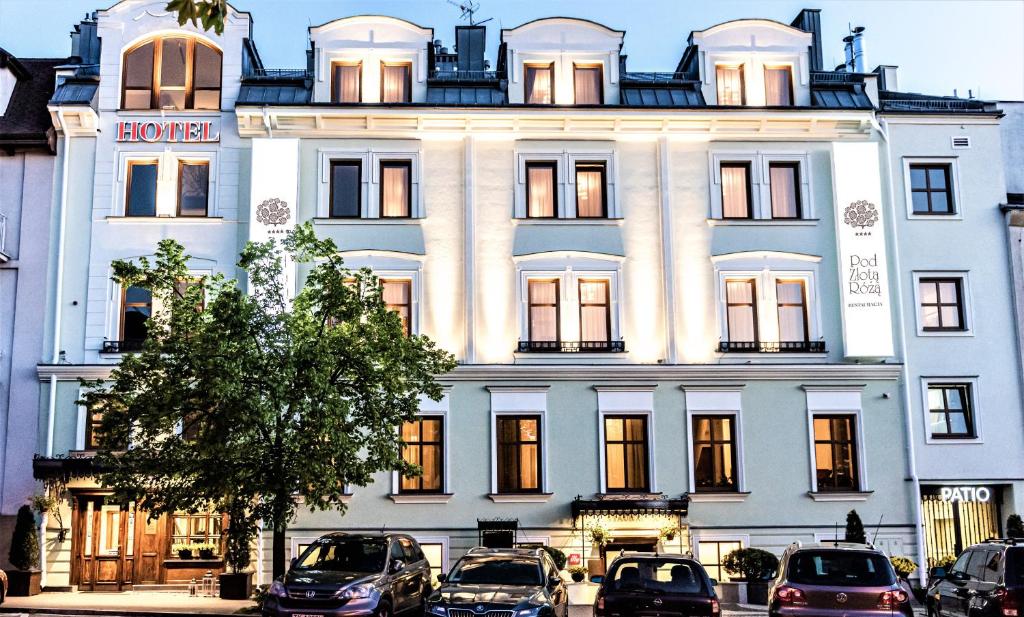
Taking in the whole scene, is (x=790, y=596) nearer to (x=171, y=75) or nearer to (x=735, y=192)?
(x=735, y=192)

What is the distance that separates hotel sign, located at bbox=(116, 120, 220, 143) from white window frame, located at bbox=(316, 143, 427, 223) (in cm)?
296

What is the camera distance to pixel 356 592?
16984 mm

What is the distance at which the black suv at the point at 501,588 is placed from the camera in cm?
1567

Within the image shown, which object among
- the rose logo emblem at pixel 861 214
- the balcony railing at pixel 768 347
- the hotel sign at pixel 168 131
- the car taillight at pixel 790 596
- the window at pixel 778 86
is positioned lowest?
the car taillight at pixel 790 596

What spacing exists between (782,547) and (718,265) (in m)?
7.36

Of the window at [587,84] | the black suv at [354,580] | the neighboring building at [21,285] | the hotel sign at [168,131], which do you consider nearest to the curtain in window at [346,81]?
the hotel sign at [168,131]

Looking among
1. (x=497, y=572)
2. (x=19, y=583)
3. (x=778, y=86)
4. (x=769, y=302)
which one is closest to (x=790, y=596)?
(x=497, y=572)

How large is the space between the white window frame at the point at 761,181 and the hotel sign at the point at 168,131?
1330 centimetres

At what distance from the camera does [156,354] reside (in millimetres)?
20234

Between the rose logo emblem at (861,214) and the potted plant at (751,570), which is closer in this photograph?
the potted plant at (751,570)

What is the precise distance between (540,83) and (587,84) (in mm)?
1294

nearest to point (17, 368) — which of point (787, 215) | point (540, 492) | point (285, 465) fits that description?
point (285, 465)

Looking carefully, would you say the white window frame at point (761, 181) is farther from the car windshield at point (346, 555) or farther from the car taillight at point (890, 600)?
the car taillight at point (890, 600)

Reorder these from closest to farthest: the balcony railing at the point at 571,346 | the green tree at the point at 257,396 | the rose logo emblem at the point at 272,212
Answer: the green tree at the point at 257,396, the balcony railing at the point at 571,346, the rose logo emblem at the point at 272,212
